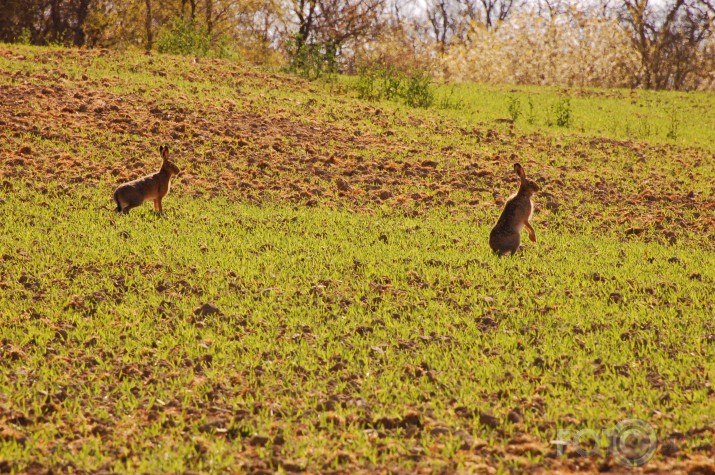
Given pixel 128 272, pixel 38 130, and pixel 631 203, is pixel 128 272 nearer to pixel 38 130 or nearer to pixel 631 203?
pixel 38 130

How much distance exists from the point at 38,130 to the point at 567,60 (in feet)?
82.5

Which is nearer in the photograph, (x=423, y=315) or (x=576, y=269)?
(x=423, y=315)

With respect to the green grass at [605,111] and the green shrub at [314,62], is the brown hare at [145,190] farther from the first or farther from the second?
the green shrub at [314,62]

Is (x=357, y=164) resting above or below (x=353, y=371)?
above

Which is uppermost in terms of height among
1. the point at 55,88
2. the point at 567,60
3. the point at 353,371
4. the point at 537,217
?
the point at 567,60

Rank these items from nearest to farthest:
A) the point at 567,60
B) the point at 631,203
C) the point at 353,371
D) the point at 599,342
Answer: the point at 353,371 < the point at 599,342 < the point at 631,203 < the point at 567,60

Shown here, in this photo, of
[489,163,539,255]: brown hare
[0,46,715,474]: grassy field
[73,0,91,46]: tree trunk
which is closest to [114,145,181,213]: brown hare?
[0,46,715,474]: grassy field

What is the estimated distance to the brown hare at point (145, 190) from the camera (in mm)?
10320

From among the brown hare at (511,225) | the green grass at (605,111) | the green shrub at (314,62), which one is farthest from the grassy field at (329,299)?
the green shrub at (314,62)

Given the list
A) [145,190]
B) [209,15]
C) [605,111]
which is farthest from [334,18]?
[145,190]

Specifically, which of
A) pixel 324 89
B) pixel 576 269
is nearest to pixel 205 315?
pixel 576 269

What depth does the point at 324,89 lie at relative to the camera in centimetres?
2073

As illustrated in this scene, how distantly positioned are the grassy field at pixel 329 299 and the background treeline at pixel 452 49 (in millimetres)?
13082

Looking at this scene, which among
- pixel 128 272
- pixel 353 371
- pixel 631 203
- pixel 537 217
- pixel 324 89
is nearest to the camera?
pixel 353 371
